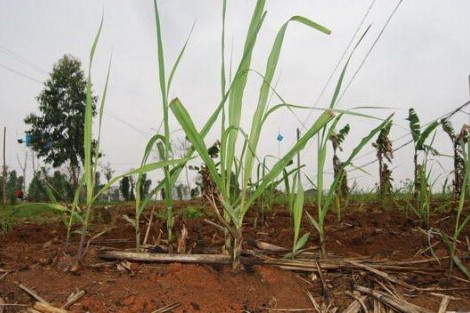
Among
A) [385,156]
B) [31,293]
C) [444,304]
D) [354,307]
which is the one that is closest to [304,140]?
[354,307]

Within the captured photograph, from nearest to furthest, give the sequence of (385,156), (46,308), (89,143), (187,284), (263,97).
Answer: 1. (46,308)
2. (187,284)
3. (263,97)
4. (89,143)
5. (385,156)

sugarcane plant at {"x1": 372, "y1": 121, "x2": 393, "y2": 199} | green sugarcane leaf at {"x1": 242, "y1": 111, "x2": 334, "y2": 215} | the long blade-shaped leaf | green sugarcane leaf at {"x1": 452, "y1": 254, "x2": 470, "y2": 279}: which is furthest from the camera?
sugarcane plant at {"x1": 372, "y1": 121, "x2": 393, "y2": 199}

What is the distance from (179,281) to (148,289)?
0.10 m

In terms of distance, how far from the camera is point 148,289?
1360 mm

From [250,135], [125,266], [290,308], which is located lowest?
[290,308]

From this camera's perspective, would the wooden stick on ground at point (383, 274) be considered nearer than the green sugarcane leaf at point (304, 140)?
No

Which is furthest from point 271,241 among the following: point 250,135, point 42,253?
point 42,253

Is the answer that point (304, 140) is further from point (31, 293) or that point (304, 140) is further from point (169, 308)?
point (31, 293)

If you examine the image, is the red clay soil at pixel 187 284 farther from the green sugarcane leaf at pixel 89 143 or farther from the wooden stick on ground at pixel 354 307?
the green sugarcane leaf at pixel 89 143

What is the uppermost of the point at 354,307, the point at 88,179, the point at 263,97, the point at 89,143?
the point at 263,97

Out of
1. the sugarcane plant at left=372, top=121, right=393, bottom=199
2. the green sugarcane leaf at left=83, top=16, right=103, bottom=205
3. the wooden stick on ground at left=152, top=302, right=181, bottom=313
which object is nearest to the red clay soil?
the wooden stick on ground at left=152, top=302, right=181, bottom=313

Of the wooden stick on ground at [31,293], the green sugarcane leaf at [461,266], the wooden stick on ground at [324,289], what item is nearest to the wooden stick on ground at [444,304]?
the green sugarcane leaf at [461,266]

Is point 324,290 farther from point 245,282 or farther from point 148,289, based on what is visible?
point 148,289

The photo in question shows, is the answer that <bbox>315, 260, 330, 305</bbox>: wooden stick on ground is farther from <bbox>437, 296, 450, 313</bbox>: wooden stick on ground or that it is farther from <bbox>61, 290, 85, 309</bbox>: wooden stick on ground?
<bbox>61, 290, 85, 309</bbox>: wooden stick on ground
